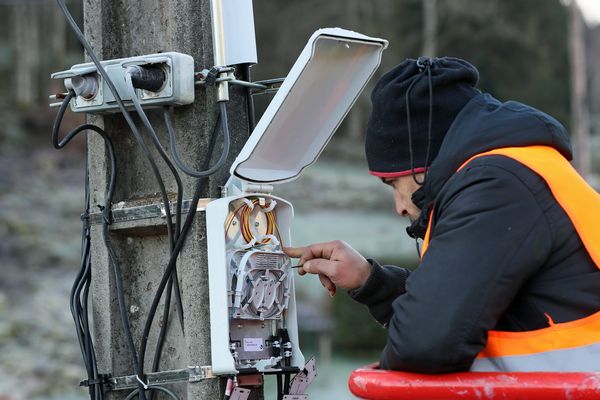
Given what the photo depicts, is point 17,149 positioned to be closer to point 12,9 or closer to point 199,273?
point 12,9

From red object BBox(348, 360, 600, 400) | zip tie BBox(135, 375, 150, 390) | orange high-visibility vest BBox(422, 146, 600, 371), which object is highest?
orange high-visibility vest BBox(422, 146, 600, 371)

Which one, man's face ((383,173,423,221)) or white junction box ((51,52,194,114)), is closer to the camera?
man's face ((383,173,423,221))

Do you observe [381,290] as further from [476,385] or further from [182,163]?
[476,385]

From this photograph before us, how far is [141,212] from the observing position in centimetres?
328

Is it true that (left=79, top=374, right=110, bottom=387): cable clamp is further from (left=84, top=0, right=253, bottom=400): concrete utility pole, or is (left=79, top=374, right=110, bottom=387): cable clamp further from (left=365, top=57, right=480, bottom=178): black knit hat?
(left=365, top=57, right=480, bottom=178): black knit hat

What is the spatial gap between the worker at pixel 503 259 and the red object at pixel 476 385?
5 centimetres

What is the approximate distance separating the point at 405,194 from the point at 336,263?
324 mm

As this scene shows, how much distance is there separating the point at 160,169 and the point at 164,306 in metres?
0.45

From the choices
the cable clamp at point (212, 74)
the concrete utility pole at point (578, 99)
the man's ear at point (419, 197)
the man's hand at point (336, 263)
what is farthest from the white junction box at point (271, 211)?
the concrete utility pole at point (578, 99)

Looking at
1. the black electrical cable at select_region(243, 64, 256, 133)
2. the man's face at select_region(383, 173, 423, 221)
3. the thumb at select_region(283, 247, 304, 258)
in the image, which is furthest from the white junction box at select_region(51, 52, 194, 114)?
the man's face at select_region(383, 173, 423, 221)

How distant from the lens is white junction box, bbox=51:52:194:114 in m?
3.13

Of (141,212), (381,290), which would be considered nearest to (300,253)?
(381,290)

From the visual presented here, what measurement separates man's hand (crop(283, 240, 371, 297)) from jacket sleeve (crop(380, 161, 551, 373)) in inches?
24.4

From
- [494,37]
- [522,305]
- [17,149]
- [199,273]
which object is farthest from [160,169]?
[494,37]
